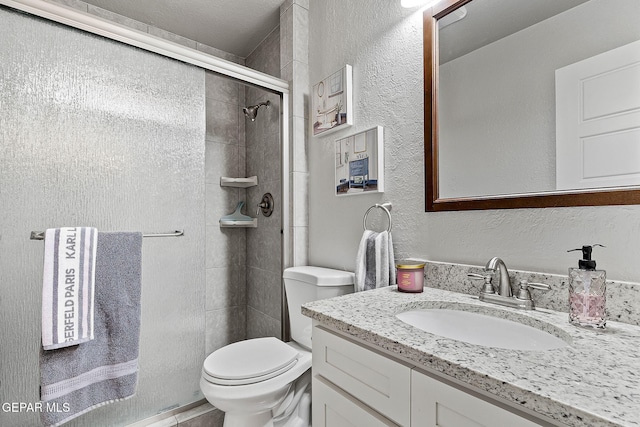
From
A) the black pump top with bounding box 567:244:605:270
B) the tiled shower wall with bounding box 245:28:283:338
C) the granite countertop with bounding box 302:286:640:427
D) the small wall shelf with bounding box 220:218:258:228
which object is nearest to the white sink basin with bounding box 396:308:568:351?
the granite countertop with bounding box 302:286:640:427

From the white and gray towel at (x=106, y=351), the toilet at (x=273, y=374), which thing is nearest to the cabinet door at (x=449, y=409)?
the toilet at (x=273, y=374)

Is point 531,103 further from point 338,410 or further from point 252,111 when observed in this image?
point 252,111

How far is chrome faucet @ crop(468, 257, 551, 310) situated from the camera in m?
0.82

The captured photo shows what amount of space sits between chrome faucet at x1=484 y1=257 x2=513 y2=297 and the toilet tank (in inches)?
24.5

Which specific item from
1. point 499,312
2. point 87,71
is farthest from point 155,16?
point 499,312

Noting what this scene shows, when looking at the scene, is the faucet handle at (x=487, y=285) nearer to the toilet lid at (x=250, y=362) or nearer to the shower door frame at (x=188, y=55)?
the toilet lid at (x=250, y=362)

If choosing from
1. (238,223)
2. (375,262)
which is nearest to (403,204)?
(375,262)

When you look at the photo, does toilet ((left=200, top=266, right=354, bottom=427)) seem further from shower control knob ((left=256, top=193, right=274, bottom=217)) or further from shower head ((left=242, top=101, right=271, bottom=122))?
shower head ((left=242, top=101, right=271, bottom=122))

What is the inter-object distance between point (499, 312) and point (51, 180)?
159 cm

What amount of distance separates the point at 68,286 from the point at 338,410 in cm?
99

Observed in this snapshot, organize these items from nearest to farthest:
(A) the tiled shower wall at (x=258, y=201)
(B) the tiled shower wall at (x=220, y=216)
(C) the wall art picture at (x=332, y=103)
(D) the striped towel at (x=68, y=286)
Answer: (D) the striped towel at (x=68, y=286), (C) the wall art picture at (x=332, y=103), (A) the tiled shower wall at (x=258, y=201), (B) the tiled shower wall at (x=220, y=216)

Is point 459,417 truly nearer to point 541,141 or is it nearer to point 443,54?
point 541,141

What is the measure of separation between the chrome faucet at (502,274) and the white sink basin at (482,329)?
89 millimetres

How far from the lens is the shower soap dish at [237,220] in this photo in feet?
7.16
